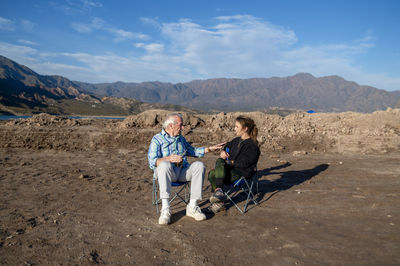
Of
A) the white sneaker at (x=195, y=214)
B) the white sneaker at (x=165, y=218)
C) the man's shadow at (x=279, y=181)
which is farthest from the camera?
the man's shadow at (x=279, y=181)

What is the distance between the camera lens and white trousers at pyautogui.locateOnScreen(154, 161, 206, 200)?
3.97 meters

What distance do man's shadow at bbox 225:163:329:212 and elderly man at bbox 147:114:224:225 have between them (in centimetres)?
96

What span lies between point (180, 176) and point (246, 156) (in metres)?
1.17

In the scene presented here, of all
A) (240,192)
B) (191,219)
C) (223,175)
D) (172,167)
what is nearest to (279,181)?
(240,192)

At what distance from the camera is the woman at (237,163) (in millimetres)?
4457

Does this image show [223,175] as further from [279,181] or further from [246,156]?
[279,181]

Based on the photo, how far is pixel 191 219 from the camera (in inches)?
165

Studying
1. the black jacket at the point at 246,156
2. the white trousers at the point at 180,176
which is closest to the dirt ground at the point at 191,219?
the white trousers at the point at 180,176

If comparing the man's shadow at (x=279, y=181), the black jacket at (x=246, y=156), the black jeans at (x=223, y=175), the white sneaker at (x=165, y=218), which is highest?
the black jacket at (x=246, y=156)

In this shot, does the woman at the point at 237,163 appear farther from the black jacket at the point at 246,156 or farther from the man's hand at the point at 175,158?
the man's hand at the point at 175,158

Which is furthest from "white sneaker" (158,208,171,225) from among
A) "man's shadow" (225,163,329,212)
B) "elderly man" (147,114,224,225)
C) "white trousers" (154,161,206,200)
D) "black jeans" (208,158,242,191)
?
"man's shadow" (225,163,329,212)

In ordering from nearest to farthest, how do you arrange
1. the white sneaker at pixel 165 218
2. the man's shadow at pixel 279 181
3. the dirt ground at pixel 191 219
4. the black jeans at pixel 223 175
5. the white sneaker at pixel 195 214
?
1. the dirt ground at pixel 191 219
2. the white sneaker at pixel 165 218
3. the white sneaker at pixel 195 214
4. the black jeans at pixel 223 175
5. the man's shadow at pixel 279 181

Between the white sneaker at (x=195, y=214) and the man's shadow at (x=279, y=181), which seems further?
the man's shadow at (x=279, y=181)

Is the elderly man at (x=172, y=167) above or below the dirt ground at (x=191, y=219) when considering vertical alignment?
above
